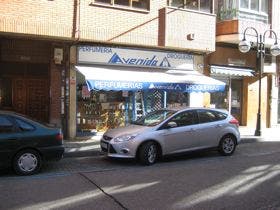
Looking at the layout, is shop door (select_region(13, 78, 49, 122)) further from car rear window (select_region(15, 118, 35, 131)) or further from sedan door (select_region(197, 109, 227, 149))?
car rear window (select_region(15, 118, 35, 131))

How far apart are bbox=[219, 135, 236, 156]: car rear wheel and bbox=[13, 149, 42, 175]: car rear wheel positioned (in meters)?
5.56

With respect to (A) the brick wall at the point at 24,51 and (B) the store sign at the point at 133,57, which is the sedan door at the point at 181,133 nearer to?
(B) the store sign at the point at 133,57

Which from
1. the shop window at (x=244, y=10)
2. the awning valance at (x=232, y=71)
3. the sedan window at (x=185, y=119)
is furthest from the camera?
the shop window at (x=244, y=10)

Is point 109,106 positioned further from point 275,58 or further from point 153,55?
point 275,58

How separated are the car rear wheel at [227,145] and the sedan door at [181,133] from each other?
3.62 feet

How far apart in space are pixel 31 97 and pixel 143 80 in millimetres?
4046

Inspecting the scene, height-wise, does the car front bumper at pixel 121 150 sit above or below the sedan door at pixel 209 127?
below

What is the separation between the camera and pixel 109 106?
58.5 feet

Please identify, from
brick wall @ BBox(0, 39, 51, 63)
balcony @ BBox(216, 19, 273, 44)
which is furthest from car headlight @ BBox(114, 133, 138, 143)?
balcony @ BBox(216, 19, 273, 44)

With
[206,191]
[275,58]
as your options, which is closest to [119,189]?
[206,191]

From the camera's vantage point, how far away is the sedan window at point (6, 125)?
9.95 metres

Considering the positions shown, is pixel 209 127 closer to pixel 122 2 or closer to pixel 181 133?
pixel 181 133

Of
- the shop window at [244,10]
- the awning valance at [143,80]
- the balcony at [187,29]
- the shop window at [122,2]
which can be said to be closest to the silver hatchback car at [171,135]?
the awning valance at [143,80]

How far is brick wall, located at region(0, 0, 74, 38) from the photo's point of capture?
47.1 ft
